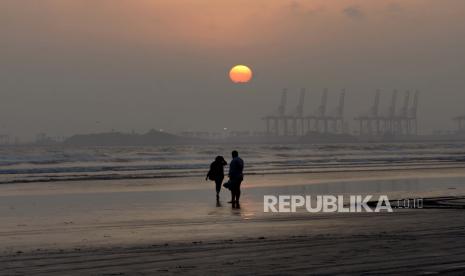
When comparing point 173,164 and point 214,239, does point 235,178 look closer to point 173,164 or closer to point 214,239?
point 214,239

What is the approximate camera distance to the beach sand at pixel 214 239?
30.7ft

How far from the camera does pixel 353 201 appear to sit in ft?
68.2

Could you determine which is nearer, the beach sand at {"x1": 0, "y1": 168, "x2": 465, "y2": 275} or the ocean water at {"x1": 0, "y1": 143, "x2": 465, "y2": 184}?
the beach sand at {"x1": 0, "y1": 168, "x2": 465, "y2": 275}

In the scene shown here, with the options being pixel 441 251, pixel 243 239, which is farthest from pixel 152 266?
pixel 441 251

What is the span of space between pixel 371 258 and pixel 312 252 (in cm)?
99

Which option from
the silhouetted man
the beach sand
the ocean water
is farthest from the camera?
the ocean water

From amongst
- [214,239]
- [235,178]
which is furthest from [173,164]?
[214,239]

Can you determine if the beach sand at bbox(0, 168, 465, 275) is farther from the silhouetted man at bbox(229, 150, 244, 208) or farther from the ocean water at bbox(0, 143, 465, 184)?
the ocean water at bbox(0, 143, 465, 184)

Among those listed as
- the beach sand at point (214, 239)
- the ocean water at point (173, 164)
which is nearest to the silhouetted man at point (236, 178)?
the beach sand at point (214, 239)

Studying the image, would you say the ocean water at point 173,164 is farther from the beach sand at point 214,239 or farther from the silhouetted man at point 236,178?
the beach sand at point 214,239

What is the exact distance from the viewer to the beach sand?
9367mm

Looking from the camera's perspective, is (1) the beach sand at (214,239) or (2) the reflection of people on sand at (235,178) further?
(2) the reflection of people on sand at (235,178)

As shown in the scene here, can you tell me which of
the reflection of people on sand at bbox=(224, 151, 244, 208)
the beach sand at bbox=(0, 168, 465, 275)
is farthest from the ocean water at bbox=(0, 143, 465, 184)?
the beach sand at bbox=(0, 168, 465, 275)

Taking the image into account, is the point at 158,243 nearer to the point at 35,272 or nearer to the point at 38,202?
the point at 35,272
